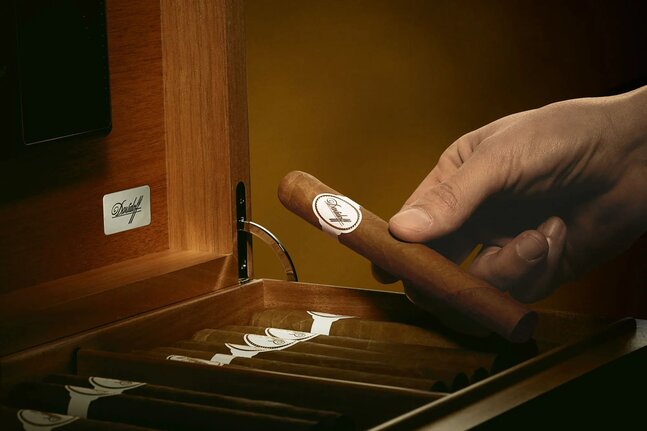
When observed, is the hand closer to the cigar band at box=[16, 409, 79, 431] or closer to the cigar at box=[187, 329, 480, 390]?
the cigar at box=[187, 329, 480, 390]

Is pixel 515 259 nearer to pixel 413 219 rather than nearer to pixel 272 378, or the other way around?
pixel 413 219

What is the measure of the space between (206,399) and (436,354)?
0.40m

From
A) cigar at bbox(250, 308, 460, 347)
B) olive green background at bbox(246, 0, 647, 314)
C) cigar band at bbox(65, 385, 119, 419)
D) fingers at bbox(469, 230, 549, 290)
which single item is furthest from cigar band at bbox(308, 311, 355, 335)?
olive green background at bbox(246, 0, 647, 314)

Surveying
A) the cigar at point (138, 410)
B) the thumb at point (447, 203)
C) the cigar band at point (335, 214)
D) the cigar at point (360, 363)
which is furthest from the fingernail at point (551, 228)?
the cigar at point (138, 410)

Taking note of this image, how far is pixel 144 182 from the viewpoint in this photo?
6.10 ft

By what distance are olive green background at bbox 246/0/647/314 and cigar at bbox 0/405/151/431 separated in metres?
2.07

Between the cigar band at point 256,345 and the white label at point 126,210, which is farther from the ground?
the white label at point 126,210

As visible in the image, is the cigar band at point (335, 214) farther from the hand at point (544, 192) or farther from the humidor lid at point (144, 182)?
the humidor lid at point (144, 182)

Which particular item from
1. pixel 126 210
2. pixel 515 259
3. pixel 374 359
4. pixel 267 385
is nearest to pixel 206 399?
pixel 267 385

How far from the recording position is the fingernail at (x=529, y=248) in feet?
6.21

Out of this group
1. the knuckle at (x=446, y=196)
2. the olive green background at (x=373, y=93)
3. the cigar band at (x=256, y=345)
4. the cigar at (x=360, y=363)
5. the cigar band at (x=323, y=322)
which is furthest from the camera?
the olive green background at (x=373, y=93)

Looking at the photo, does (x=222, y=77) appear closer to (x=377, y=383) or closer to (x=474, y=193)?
(x=474, y=193)

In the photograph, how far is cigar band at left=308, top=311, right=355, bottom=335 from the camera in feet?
5.59

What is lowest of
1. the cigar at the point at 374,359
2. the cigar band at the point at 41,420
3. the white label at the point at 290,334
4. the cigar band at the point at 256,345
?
the white label at the point at 290,334
